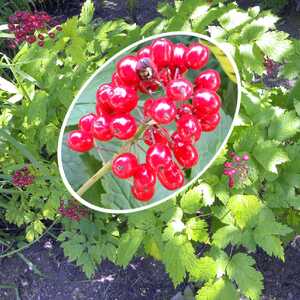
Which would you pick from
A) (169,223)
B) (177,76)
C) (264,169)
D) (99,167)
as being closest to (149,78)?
(177,76)

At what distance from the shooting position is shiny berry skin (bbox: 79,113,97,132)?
3.44 feet

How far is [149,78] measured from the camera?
3.20 feet

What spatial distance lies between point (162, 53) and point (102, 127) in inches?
7.4

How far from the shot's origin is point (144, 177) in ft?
3.35

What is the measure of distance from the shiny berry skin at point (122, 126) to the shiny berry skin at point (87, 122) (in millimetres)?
80

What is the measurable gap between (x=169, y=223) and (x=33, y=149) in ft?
2.22

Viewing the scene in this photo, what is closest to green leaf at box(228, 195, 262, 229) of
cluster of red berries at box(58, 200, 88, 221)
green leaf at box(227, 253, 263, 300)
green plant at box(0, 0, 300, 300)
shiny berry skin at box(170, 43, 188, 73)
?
green plant at box(0, 0, 300, 300)

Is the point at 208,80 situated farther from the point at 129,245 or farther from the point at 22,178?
the point at 22,178

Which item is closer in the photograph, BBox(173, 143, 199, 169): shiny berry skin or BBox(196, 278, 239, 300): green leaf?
BBox(173, 143, 199, 169): shiny berry skin

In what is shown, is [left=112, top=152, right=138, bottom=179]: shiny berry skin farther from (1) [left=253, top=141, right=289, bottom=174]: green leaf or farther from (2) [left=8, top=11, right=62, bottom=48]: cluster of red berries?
(2) [left=8, top=11, right=62, bottom=48]: cluster of red berries

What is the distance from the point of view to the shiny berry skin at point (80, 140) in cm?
105

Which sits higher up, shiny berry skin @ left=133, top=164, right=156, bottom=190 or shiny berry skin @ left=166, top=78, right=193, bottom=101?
shiny berry skin @ left=166, top=78, right=193, bottom=101

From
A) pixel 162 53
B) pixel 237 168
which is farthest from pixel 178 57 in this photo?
pixel 237 168

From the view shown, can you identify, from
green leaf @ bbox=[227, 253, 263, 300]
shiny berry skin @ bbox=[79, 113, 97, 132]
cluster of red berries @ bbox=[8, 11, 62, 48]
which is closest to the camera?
shiny berry skin @ bbox=[79, 113, 97, 132]
